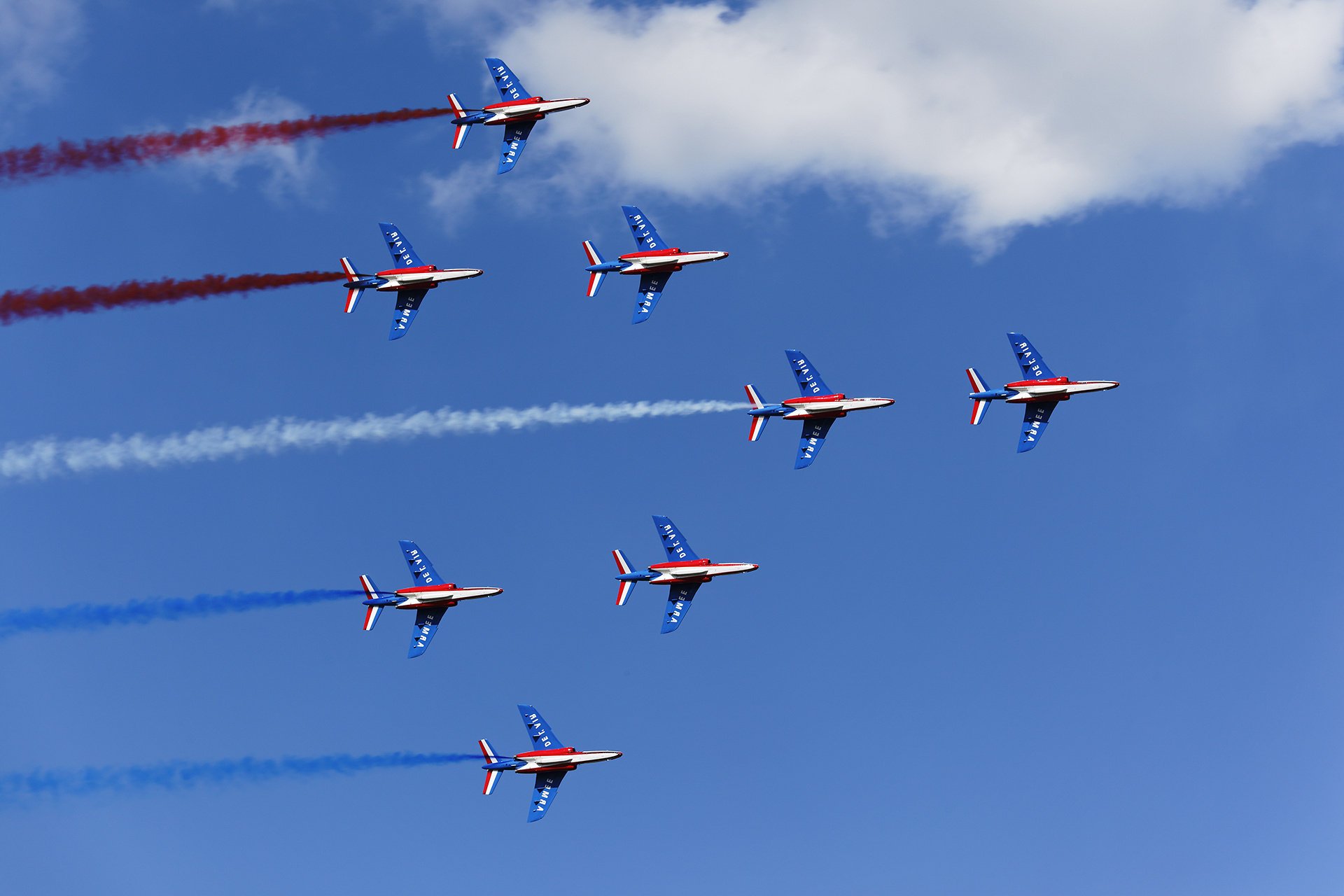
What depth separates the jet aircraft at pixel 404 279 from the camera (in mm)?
111500

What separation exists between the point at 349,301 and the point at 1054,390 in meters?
47.8

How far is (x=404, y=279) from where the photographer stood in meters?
112

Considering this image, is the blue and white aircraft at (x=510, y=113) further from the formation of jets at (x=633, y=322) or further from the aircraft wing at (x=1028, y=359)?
the aircraft wing at (x=1028, y=359)

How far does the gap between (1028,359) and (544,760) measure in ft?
142

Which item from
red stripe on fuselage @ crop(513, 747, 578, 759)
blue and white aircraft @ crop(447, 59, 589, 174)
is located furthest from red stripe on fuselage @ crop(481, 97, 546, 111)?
red stripe on fuselage @ crop(513, 747, 578, 759)

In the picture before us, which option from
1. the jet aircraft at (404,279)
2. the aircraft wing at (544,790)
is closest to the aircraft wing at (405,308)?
the jet aircraft at (404,279)

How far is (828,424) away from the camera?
11419cm

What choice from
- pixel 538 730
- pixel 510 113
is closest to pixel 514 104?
pixel 510 113

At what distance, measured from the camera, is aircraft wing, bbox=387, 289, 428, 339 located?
113 m

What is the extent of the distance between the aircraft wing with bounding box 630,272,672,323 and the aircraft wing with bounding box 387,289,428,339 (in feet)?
48.2

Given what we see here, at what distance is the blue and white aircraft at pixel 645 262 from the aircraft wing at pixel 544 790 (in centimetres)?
3176

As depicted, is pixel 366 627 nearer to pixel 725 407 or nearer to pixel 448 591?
pixel 448 591

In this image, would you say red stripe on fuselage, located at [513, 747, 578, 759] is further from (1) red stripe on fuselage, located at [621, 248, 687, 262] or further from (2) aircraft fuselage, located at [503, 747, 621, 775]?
(1) red stripe on fuselage, located at [621, 248, 687, 262]

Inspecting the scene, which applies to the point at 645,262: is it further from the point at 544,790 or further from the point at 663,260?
the point at 544,790
